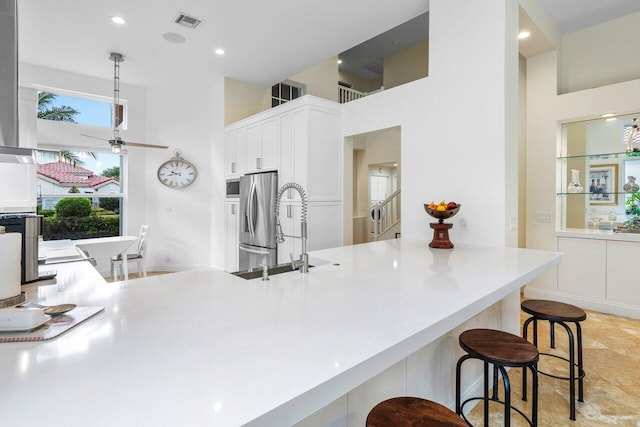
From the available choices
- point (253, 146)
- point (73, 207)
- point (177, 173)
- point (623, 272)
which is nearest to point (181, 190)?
point (177, 173)

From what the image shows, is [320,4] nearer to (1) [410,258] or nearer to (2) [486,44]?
(2) [486,44]

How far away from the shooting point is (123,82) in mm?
5703

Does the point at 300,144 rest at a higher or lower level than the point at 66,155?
lower

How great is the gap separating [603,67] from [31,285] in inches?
228

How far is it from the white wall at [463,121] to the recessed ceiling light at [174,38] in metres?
2.80

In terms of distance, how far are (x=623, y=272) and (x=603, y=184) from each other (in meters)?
1.03

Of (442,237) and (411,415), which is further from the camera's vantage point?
(442,237)

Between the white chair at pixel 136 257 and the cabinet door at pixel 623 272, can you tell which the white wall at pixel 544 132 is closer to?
the cabinet door at pixel 623 272

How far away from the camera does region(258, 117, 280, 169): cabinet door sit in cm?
437

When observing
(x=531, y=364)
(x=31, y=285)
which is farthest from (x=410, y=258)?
(x=31, y=285)

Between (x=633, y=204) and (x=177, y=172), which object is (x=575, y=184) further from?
(x=177, y=172)

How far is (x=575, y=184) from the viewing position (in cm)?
398

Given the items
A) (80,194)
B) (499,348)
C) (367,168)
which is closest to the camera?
(499,348)

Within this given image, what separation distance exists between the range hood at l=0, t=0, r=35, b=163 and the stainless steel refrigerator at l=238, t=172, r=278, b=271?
2.88 meters
